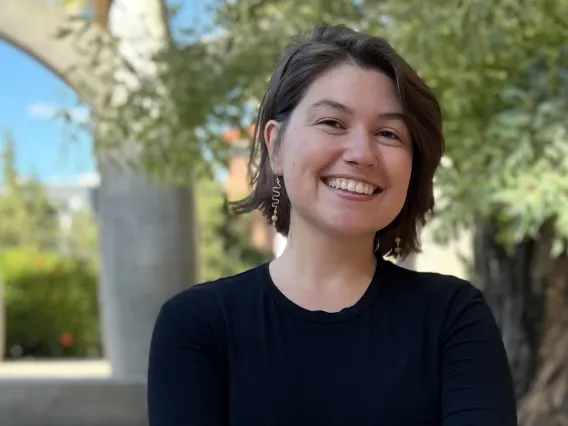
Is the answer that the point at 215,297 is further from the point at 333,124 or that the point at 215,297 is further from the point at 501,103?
the point at 501,103

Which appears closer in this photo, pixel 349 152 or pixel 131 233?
pixel 349 152

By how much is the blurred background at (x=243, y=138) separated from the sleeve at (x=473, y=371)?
0.31m

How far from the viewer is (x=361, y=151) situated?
40.8 inches

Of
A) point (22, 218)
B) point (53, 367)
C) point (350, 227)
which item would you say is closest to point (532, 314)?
point (350, 227)

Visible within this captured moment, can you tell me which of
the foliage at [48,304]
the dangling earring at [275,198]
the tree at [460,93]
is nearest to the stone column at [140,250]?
the tree at [460,93]

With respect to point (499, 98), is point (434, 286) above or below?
below

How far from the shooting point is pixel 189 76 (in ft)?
7.73

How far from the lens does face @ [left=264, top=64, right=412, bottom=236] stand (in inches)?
41.3

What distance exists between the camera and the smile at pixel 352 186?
41.0 inches

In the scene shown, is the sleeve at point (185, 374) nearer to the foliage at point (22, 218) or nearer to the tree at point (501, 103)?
the tree at point (501, 103)

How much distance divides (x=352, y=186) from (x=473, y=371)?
27 cm

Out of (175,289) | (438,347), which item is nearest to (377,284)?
(438,347)

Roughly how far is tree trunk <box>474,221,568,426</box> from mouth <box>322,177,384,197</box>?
1.65 metres

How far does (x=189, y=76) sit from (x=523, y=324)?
135 centimetres
